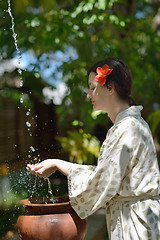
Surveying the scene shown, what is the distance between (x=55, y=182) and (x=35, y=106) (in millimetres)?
5396

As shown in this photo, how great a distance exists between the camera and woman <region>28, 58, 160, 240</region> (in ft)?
5.79

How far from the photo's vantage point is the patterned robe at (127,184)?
1762mm

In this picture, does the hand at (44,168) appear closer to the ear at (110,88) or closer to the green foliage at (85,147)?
the ear at (110,88)

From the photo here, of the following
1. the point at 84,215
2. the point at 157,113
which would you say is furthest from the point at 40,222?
the point at 157,113

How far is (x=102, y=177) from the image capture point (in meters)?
1.80

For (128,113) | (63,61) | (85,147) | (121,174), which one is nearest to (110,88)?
(128,113)

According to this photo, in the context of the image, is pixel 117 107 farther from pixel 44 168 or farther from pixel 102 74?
pixel 44 168

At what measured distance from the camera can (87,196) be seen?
6.08 feet

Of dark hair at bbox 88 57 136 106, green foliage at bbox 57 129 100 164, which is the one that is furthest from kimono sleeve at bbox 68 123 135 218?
green foliage at bbox 57 129 100 164

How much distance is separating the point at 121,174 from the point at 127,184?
0.06 m

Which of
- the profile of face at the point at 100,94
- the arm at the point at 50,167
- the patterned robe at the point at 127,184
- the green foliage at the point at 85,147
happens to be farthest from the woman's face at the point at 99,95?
the green foliage at the point at 85,147

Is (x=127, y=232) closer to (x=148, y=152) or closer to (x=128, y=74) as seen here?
(x=148, y=152)

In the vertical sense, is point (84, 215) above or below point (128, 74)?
below

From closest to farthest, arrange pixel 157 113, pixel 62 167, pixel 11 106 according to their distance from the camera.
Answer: pixel 62 167 < pixel 157 113 < pixel 11 106
